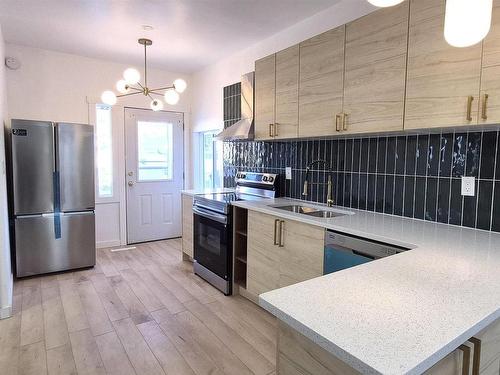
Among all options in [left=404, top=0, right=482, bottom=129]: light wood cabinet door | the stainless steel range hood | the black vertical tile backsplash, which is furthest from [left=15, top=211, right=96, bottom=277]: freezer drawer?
[left=404, top=0, right=482, bottom=129]: light wood cabinet door

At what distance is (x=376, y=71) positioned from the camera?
6.56 ft

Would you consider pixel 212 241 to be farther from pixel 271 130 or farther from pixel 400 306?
pixel 400 306

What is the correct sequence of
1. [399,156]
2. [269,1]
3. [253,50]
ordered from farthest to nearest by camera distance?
[253,50] < [269,1] < [399,156]

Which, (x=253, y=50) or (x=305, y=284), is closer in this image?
(x=305, y=284)

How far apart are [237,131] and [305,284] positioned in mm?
2408

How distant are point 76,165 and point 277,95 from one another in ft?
7.81

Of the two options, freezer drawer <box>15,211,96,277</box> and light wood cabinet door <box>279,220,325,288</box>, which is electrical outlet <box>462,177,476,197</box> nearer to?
light wood cabinet door <box>279,220,325,288</box>

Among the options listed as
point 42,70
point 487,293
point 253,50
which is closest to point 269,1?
point 253,50

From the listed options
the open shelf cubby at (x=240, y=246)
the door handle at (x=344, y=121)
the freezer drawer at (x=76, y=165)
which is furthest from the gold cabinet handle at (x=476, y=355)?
the freezer drawer at (x=76, y=165)

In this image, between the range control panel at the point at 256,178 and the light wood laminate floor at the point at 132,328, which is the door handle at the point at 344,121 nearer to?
the range control panel at the point at 256,178

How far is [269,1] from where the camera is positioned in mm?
2621

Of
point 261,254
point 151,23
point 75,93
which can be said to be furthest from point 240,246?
point 75,93

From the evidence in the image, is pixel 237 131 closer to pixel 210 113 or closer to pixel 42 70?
pixel 210 113

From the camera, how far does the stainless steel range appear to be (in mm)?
2979
